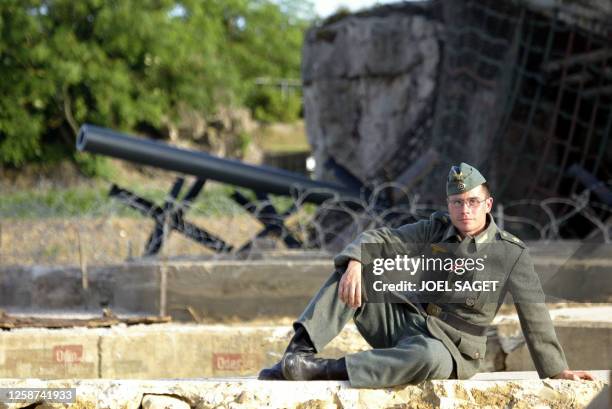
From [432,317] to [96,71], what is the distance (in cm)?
2401

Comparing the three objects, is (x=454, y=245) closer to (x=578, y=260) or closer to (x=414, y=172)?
(x=578, y=260)

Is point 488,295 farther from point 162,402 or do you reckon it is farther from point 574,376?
point 162,402

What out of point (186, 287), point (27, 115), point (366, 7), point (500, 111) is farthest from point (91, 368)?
point (27, 115)

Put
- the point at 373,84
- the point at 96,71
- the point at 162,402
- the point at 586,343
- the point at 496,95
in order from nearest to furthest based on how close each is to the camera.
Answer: the point at 162,402 < the point at 586,343 < the point at 496,95 < the point at 373,84 < the point at 96,71

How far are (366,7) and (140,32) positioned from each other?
15.8m

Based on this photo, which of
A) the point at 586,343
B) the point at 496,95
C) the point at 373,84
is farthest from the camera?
the point at 373,84

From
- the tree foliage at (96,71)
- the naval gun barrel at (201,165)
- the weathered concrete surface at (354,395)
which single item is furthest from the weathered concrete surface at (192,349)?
the tree foliage at (96,71)

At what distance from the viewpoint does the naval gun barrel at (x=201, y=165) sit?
29.0 ft

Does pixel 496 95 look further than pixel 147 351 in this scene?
Yes

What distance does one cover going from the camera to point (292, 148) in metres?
34.2

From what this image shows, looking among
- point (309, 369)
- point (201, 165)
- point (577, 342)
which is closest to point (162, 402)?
point (309, 369)

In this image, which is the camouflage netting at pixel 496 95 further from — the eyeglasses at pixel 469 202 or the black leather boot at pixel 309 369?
the black leather boot at pixel 309 369

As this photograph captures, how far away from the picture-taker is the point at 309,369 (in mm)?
3564

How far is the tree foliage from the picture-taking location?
26.0 m
